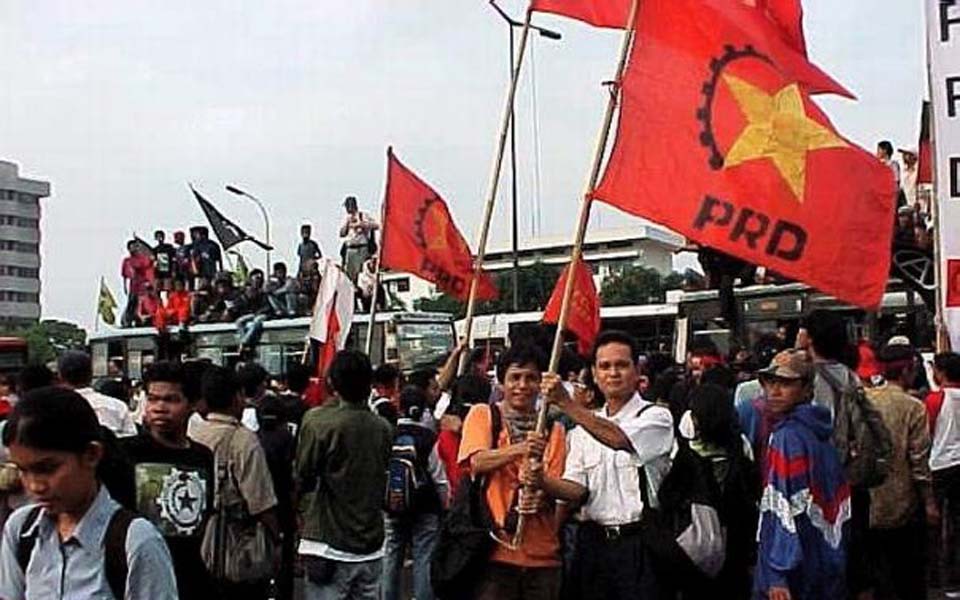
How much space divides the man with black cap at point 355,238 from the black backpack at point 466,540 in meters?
13.5

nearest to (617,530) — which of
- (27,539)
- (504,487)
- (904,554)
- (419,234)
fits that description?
(504,487)

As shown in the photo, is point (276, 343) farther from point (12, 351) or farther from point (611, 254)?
point (611, 254)

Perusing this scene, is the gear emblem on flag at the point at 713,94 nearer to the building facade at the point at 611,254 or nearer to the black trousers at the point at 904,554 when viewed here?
the black trousers at the point at 904,554

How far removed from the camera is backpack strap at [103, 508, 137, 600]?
3143 mm

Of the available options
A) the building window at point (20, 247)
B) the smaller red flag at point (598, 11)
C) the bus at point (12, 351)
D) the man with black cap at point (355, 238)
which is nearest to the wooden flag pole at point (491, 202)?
the smaller red flag at point (598, 11)

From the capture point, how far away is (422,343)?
20.2 metres

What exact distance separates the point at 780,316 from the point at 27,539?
13.1 metres

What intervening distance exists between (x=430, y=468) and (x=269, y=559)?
2.01 metres

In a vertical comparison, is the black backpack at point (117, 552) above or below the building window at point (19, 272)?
below

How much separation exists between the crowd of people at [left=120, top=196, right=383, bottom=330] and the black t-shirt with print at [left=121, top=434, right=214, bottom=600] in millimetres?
16993

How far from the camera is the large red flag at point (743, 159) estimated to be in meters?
5.88

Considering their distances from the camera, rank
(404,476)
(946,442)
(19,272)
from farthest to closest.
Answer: (19,272) < (946,442) < (404,476)

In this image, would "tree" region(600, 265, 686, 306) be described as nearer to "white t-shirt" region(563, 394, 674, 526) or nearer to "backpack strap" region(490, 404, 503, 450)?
"backpack strap" region(490, 404, 503, 450)

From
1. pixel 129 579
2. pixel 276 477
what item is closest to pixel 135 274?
pixel 276 477
